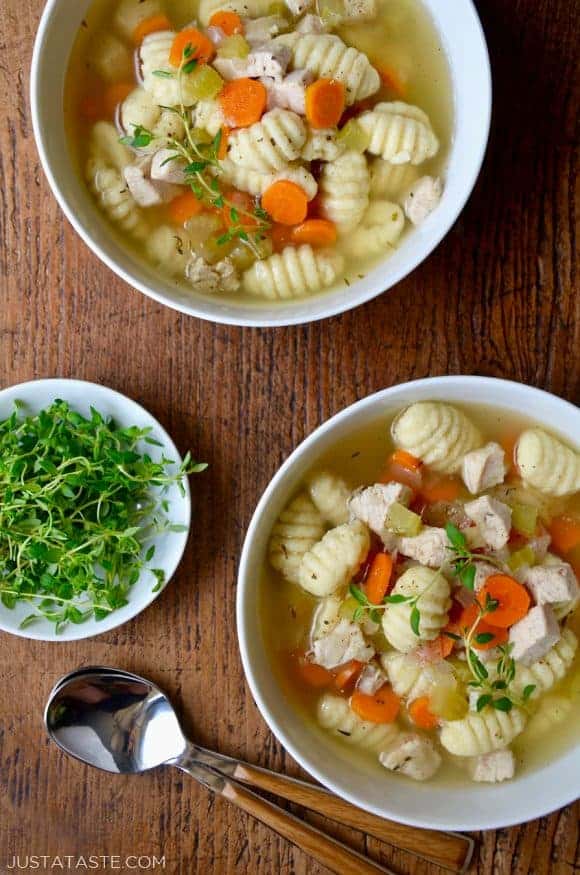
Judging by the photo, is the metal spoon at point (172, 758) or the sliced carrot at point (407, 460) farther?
the metal spoon at point (172, 758)

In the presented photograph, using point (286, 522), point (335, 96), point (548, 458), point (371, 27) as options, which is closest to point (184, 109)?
point (335, 96)

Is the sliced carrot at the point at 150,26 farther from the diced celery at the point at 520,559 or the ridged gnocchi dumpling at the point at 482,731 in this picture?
the ridged gnocchi dumpling at the point at 482,731

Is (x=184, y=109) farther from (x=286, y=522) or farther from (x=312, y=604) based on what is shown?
(x=312, y=604)

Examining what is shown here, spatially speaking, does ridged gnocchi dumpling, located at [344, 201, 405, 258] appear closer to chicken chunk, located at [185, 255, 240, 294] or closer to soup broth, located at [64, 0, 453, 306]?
soup broth, located at [64, 0, 453, 306]

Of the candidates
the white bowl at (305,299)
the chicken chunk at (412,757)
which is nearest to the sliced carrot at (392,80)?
the white bowl at (305,299)

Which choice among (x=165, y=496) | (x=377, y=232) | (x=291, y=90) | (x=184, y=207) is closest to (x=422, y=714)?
(x=165, y=496)

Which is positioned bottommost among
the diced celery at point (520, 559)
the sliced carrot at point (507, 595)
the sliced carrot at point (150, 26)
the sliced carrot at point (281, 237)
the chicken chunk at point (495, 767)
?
the chicken chunk at point (495, 767)

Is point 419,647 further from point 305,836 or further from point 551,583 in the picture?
point 305,836
